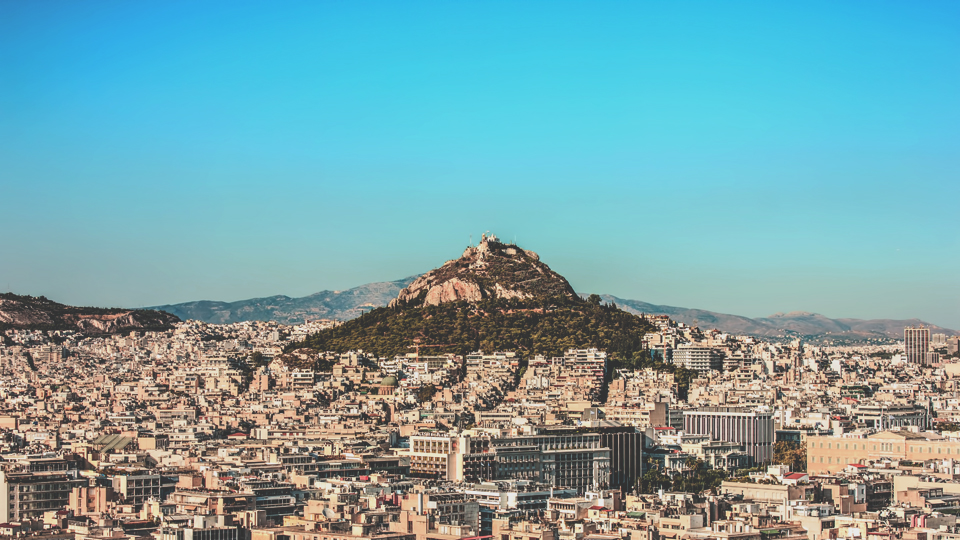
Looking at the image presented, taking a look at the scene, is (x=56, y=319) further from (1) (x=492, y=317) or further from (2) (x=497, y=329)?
(2) (x=497, y=329)

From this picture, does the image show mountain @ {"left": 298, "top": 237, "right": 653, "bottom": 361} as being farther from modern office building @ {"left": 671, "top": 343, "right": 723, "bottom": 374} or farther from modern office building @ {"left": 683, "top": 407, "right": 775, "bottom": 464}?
modern office building @ {"left": 683, "top": 407, "right": 775, "bottom": 464}

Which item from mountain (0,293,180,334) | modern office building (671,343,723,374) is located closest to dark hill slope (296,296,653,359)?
modern office building (671,343,723,374)

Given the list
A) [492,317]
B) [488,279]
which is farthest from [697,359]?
[488,279]

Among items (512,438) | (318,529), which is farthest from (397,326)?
(318,529)

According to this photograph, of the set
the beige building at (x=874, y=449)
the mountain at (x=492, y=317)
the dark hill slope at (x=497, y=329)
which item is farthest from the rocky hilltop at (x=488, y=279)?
the beige building at (x=874, y=449)

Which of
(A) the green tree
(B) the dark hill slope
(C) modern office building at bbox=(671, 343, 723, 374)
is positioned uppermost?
(B) the dark hill slope

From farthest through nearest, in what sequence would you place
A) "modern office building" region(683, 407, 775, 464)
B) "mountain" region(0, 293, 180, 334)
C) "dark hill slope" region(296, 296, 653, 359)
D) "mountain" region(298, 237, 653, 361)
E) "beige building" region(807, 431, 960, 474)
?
"mountain" region(0, 293, 180, 334) < "mountain" region(298, 237, 653, 361) < "dark hill slope" region(296, 296, 653, 359) < "modern office building" region(683, 407, 775, 464) < "beige building" region(807, 431, 960, 474)

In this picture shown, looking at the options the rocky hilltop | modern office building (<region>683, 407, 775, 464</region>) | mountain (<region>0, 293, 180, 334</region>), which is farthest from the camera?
mountain (<region>0, 293, 180, 334</region>)

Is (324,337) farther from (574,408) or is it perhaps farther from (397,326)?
(574,408)
